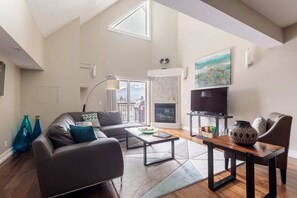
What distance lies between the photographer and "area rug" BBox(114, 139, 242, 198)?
79.0 inches

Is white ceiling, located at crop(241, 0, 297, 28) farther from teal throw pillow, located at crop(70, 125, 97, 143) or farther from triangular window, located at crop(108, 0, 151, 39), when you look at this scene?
triangular window, located at crop(108, 0, 151, 39)

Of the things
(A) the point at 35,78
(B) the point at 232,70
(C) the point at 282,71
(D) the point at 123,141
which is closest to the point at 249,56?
(B) the point at 232,70

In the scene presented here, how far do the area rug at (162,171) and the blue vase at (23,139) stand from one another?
7.47ft

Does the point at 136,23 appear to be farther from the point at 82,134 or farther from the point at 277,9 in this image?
the point at 82,134

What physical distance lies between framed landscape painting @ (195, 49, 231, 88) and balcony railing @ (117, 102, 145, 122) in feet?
8.51

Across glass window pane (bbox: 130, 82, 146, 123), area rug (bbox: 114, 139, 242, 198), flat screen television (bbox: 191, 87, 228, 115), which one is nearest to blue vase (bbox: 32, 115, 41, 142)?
area rug (bbox: 114, 139, 242, 198)

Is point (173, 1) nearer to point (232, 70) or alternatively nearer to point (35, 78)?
point (232, 70)

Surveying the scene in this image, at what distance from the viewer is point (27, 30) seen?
257 centimetres

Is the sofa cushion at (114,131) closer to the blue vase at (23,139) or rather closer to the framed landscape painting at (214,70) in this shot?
the blue vase at (23,139)

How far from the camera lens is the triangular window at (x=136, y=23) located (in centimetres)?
588

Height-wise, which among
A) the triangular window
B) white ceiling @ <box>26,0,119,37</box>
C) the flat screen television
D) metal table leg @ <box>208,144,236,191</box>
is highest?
the triangular window

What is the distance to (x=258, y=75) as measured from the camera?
3592 mm

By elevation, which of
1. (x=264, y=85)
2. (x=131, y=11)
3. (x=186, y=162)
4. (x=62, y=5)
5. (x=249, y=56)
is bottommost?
(x=186, y=162)

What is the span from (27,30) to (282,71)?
16.5 feet
